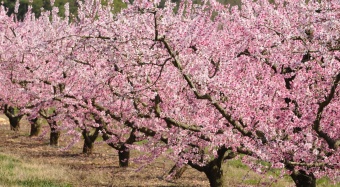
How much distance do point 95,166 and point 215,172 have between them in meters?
6.51

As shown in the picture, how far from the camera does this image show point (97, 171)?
14.7m

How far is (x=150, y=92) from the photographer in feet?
32.1

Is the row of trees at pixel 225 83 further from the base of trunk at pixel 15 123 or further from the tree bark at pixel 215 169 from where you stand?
the base of trunk at pixel 15 123

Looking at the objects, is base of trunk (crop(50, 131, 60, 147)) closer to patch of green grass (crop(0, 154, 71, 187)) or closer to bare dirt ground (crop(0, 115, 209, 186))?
bare dirt ground (crop(0, 115, 209, 186))

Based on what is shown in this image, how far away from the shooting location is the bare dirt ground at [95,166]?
13117mm

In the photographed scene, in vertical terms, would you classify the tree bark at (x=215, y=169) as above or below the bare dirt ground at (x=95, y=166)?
above

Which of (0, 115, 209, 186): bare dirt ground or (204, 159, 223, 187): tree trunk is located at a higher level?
(204, 159, 223, 187): tree trunk

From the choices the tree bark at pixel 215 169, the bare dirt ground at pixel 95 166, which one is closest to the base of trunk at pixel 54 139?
the bare dirt ground at pixel 95 166

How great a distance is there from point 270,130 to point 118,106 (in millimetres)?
4937

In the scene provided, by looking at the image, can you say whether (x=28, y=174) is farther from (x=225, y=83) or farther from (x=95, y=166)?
(x=225, y=83)

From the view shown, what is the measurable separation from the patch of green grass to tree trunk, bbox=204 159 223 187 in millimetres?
3905

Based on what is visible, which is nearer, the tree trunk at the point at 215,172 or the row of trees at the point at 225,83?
the row of trees at the point at 225,83

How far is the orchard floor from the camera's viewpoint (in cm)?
1273

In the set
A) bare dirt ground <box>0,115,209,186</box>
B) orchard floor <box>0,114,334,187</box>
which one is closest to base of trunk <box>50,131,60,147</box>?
bare dirt ground <box>0,115,209,186</box>
